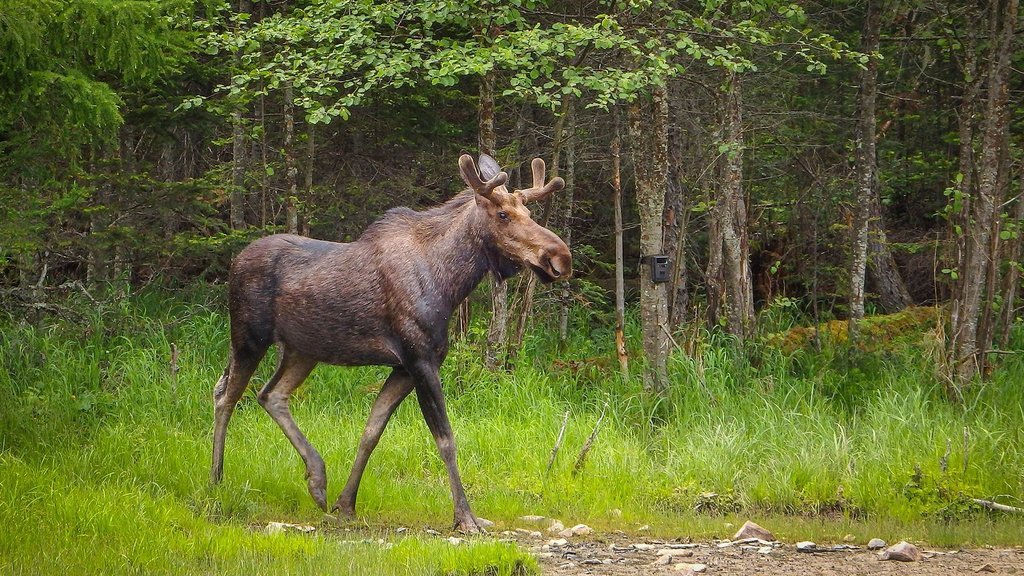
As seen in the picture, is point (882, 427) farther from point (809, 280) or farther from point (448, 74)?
point (809, 280)

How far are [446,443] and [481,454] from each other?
1904mm

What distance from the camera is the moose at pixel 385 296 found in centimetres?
770

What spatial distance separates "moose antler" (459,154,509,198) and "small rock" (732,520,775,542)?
3030 millimetres

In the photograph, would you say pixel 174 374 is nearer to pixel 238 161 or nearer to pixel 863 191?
pixel 238 161

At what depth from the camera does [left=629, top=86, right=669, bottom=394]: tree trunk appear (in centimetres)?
1076

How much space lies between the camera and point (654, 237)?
10750 millimetres

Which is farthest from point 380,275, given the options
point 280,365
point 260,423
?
Answer: point 260,423

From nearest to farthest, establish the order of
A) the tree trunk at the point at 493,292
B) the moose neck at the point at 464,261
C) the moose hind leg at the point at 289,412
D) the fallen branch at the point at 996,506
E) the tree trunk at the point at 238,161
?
the moose neck at the point at 464,261 → the fallen branch at the point at 996,506 → the moose hind leg at the point at 289,412 → the tree trunk at the point at 493,292 → the tree trunk at the point at 238,161

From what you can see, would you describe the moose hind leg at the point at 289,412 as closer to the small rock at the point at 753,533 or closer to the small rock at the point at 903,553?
the small rock at the point at 753,533

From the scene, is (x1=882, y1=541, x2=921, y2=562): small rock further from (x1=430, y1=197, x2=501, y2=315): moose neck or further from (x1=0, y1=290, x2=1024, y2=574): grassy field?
(x1=430, y1=197, x2=501, y2=315): moose neck

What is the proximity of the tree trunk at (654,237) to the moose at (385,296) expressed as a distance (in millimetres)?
2872

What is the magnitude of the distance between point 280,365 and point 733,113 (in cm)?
628

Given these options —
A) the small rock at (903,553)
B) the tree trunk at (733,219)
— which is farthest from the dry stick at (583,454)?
the tree trunk at (733,219)

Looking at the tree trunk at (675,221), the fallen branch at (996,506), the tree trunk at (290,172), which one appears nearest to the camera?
the fallen branch at (996,506)
